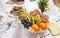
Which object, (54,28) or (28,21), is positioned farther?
(54,28)

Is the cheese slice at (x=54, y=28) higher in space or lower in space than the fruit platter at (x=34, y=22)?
lower

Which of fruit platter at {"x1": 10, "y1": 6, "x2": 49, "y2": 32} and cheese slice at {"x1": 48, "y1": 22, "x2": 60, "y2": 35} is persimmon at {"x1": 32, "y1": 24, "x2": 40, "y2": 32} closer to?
fruit platter at {"x1": 10, "y1": 6, "x2": 49, "y2": 32}

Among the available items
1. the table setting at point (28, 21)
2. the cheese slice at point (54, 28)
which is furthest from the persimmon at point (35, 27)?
the cheese slice at point (54, 28)

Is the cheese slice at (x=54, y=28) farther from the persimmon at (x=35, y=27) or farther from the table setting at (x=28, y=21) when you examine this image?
the persimmon at (x=35, y=27)

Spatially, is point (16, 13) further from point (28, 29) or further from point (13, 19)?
point (28, 29)

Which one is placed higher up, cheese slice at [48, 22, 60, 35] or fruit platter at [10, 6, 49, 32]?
fruit platter at [10, 6, 49, 32]

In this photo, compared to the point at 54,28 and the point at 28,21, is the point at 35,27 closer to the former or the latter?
the point at 28,21

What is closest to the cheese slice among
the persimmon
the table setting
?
the table setting

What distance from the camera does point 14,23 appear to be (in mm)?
1149

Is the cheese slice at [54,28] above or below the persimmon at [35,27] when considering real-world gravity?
below

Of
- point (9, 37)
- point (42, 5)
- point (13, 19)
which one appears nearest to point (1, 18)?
point (13, 19)

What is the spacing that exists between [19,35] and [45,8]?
31 cm

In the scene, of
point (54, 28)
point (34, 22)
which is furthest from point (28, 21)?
Answer: point (54, 28)

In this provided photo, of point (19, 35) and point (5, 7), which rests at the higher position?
point (5, 7)
